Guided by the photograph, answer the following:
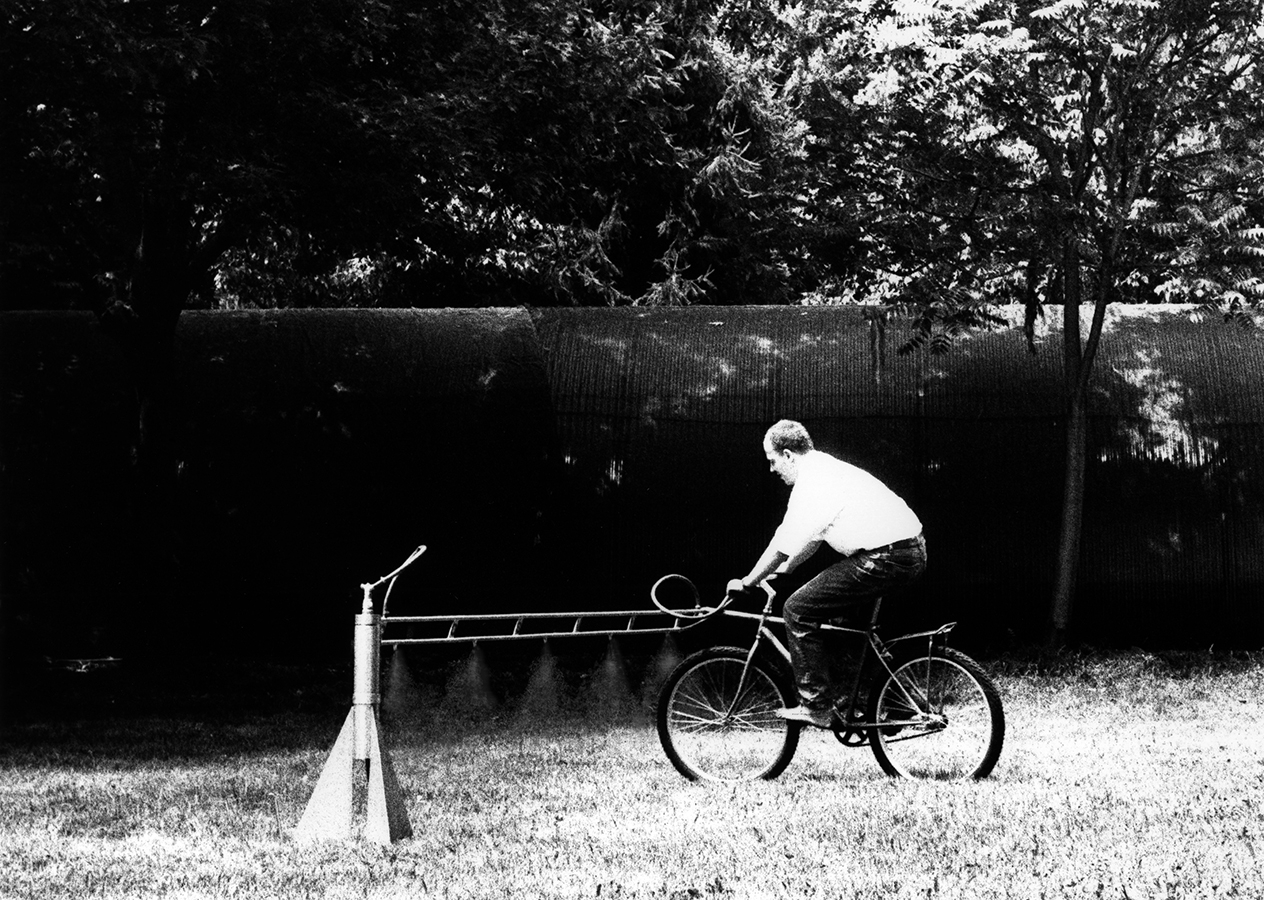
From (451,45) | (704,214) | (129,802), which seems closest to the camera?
(129,802)

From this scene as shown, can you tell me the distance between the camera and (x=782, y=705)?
8094 mm

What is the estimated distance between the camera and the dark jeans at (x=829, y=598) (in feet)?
26.2

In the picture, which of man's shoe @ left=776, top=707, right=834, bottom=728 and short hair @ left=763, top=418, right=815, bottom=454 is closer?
man's shoe @ left=776, top=707, right=834, bottom=728

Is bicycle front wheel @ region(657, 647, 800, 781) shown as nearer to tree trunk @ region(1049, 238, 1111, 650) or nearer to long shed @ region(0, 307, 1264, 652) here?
tree trunk @ region(1049, 238, 1111, 650)

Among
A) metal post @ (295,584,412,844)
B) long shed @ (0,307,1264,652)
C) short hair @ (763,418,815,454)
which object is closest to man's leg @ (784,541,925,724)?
short hair @ (763,418,815,454)

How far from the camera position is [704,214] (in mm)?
25500

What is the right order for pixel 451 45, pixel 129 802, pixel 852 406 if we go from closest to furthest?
pixel 129 802
pixel 451 45
pixel 852 406

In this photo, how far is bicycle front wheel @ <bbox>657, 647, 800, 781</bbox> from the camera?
26.6 ft

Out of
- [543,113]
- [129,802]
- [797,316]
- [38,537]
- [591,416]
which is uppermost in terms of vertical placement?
[543,113]

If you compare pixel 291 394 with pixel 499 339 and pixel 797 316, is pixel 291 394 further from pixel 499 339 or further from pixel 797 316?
pixel 797 316

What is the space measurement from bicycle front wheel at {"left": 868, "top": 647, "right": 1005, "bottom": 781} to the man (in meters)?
0.32

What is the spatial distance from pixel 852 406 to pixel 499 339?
11.2ft

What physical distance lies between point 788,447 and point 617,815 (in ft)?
6.68

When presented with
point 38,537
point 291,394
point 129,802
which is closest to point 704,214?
point 291,394
